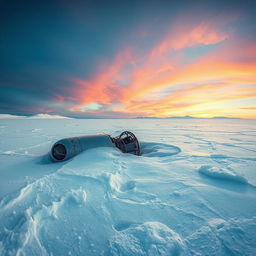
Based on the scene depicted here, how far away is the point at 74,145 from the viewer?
551 centimetres

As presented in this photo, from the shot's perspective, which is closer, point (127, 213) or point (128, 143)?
point (127, 213)

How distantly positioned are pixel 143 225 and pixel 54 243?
1.16 meters

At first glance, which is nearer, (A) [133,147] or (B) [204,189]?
(B) [204,189]

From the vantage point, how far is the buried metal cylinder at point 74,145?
17.6 feet

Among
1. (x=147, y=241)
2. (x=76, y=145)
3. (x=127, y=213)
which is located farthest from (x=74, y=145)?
(x=147, y=241)

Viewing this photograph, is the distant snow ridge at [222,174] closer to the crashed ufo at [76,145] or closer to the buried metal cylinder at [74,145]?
the crashed ufo at [76,145]

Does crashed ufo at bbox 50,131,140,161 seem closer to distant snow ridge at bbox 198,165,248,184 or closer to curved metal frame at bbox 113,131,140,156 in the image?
curved metal frame at bbox 113,131,140,156

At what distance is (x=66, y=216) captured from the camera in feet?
7.00

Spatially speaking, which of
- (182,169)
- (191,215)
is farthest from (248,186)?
(191,215)

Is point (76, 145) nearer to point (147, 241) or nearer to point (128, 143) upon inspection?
point (128, 143)

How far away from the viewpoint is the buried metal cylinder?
5.38 meters

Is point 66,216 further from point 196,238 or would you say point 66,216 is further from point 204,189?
point 204,189

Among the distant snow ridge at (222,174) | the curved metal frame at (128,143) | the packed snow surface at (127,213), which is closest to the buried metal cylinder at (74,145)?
the curved metal frame at (128,143)

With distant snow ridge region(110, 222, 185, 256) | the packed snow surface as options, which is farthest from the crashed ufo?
distant snow ridge region(110, 222, 185, 256)
